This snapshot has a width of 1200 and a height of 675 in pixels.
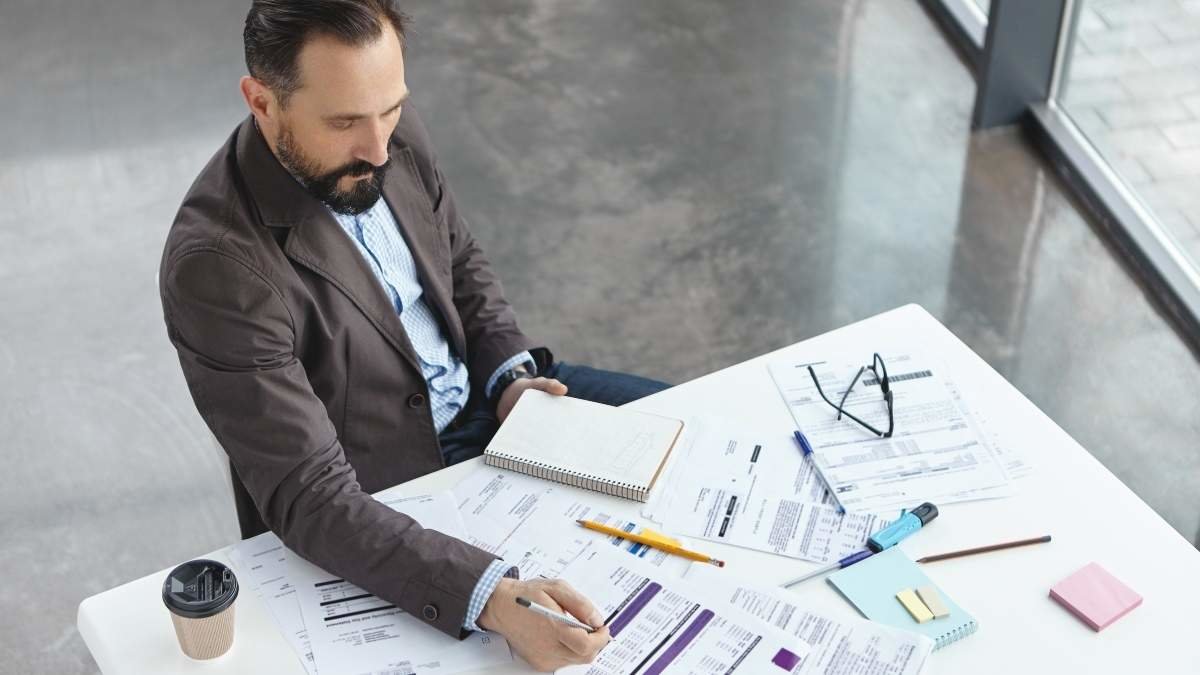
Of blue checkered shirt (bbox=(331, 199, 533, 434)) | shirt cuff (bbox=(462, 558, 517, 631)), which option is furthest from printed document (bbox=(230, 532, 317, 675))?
blue checkered shirt (bbox=(331, 199, 533, 434))

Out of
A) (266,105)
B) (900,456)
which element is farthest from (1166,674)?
(266,105)

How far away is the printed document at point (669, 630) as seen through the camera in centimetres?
175

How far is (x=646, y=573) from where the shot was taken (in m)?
1.89

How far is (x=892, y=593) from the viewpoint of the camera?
73.4 inches

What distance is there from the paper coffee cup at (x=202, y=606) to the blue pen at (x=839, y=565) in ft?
2.40

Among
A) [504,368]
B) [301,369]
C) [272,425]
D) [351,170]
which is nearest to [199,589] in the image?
[272,425]

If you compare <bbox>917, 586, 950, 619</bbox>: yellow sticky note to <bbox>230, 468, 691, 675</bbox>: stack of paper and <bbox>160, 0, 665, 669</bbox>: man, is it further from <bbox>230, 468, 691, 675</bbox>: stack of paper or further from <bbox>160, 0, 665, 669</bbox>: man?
<bbox>160, 0, 665, 669</bbox>: man

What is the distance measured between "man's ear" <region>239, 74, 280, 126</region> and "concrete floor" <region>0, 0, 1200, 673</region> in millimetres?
Answer: 1467

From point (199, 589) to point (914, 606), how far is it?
927mm

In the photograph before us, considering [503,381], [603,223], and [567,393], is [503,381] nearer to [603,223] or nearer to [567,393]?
[567,393]

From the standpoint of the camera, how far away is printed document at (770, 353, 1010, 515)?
2.04 meters

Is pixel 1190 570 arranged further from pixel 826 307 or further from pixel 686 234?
pixel 686 234

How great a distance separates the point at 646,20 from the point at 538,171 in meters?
1.07

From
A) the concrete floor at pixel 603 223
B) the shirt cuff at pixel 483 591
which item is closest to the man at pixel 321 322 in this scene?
the shirt cuff at pixel 483 591
